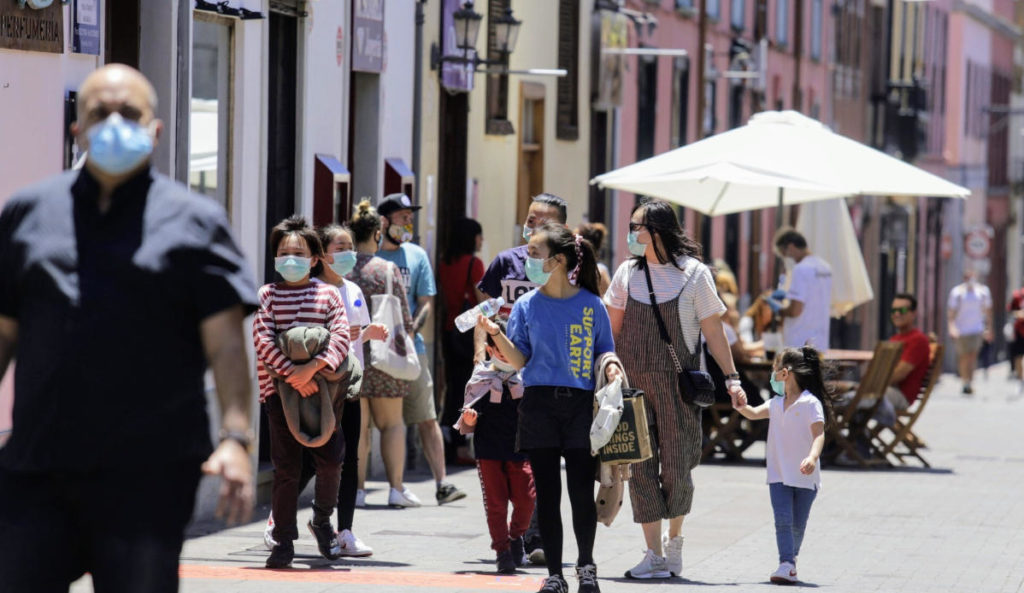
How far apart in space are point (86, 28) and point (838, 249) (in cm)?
1084

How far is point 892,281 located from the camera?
1689 inches

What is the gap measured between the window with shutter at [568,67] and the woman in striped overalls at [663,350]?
417 inches

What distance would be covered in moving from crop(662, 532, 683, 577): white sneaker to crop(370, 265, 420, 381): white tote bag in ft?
8.43

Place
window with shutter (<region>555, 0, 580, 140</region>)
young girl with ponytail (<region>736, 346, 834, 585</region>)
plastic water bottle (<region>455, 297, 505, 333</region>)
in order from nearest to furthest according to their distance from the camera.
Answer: plastic water bottle (<region>455, 297, 505, 333</region>) → young girl with ponytail (<region>736, 346, 834, 585</region>) → window with shutter (<region>555, 0, 580, 140</region>)

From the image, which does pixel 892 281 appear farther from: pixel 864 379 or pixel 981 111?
pixel 864 379

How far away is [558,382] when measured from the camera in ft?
28.0

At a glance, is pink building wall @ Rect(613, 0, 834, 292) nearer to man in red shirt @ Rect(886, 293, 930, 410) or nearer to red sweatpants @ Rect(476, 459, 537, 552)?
man in red shirt @ Rect(886, 293, 930, 410)

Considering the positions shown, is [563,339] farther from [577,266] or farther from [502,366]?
[502,366]

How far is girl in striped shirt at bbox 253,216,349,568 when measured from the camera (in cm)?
941

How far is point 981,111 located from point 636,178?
130 ft

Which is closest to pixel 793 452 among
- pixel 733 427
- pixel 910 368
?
pixel 733 427

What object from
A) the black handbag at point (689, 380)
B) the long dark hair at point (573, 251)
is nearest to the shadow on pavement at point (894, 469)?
the black handbag at point (689, 380)

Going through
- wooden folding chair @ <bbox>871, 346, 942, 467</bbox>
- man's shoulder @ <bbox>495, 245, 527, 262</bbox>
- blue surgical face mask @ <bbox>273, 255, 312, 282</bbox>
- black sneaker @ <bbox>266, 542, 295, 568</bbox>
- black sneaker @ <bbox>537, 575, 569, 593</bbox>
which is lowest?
wooden folding chair @ <bbox>871, 346, 942, 467</bbox>

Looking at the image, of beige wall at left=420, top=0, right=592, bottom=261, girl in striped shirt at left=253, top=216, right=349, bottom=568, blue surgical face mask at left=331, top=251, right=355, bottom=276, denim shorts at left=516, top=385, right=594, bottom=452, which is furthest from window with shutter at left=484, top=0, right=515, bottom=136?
denim shorts at left=516, top=385, right=594, bottom=452
